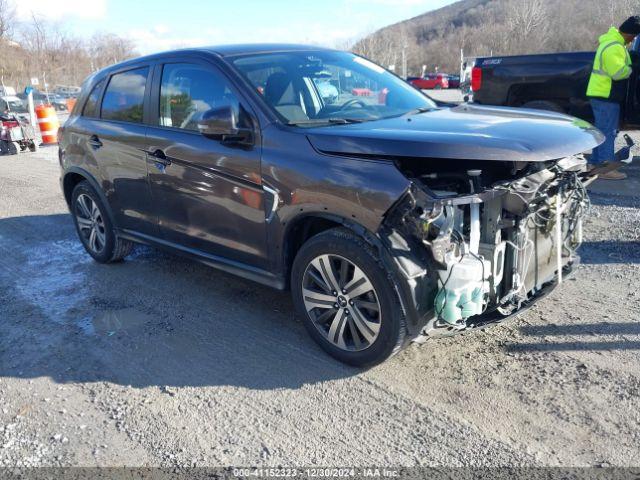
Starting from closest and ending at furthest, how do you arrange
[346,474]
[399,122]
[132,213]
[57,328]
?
[346,474] → [399,122] → [57,328] → [132,213]

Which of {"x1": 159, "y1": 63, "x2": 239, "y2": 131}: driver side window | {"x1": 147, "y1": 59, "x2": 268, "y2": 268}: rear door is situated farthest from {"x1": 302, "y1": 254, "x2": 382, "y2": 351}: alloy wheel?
{"x1": 159, "y1": 63, "x2": 239, "y2": 131}: driver side window

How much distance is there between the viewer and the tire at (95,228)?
5.44m

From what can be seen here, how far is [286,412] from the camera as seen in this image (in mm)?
3146

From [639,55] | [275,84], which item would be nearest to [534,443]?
[275,84]

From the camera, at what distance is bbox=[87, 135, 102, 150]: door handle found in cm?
521

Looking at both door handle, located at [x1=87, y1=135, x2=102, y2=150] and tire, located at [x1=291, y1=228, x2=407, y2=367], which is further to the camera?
door handle, located at [x1=87, y1=135, x2=102, y2=150]

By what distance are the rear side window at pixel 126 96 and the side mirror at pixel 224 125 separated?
51.0 inches

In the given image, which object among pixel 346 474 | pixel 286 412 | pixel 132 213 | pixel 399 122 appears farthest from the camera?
pixel 132 213

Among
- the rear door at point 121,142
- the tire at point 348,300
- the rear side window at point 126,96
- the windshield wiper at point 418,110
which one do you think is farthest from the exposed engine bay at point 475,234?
the rear side window at point 126,96

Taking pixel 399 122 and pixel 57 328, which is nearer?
pixel 399 122

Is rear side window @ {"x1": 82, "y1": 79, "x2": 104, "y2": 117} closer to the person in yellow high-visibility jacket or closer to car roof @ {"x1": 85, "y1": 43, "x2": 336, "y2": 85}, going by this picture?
car roof @ {"x1": 85, "y1": 43, "x2": 336, "y2": 85}

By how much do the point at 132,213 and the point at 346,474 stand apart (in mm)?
3224

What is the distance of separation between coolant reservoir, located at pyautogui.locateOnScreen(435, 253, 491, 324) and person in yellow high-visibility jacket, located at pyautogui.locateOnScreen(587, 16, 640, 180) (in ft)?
16.5

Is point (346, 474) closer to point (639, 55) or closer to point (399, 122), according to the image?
point (399, 122)
